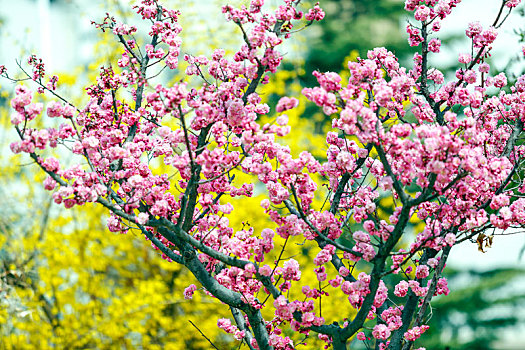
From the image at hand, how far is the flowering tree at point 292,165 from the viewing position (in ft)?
7.80

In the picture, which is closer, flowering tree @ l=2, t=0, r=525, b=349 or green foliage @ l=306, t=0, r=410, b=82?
flowering tree @ l=2, t=0, r=525, b=349

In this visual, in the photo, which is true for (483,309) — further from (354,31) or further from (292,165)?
(292,165)

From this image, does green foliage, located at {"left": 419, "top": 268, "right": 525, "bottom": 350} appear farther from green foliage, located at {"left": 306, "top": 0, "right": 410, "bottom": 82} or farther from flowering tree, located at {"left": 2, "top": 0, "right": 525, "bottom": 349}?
flowering tree, located at {"left": 2, "top": 0, "right": 525, "bottom": 349}

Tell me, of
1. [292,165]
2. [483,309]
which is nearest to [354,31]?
[483,309]

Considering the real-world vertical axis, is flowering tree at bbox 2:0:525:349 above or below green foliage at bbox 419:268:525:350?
below

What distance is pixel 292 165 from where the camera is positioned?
257 centimetres

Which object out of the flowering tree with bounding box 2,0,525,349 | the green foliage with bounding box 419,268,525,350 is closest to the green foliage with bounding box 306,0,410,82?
the green foliage with bounding box 419,268,525,350

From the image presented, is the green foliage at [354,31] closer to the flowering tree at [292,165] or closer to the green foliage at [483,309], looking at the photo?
the green foliage at [483,309]

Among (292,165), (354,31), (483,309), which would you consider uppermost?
(354,31)

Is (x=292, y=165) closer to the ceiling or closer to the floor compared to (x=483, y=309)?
closer to the floor

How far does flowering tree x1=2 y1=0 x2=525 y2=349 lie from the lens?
2.38m

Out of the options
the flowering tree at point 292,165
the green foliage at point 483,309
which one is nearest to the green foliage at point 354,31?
the green foliage at point 483,309

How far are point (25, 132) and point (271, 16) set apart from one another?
1.25 metres

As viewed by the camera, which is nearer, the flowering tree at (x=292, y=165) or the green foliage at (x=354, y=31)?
the flowering tree at (x=292, y=165)
